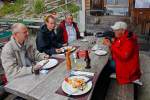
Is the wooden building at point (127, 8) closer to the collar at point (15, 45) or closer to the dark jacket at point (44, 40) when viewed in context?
the dark jacket at point (44, 40)

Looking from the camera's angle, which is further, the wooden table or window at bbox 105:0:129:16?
window at bbox 105:0:129:16

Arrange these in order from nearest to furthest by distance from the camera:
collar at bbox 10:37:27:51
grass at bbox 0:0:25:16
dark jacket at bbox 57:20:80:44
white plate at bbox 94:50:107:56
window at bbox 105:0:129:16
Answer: collar at bbox 10:37:27:51, white plate at bbox 94:50:107:56, dark jacket at bbox 57:20:80:44, window at bbox 105:0:129:16, grass at bbox 0:0:25:16

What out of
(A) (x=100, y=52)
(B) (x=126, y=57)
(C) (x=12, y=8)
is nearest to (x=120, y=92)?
(B) (x=126, y=57)

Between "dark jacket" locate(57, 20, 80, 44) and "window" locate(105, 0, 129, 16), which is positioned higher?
"window" locate(105, 0, 129, 16)

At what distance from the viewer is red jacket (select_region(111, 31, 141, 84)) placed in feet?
7.83

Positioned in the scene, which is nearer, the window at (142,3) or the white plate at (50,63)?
the white plate at (50,63)

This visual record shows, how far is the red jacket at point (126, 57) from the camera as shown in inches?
94.0

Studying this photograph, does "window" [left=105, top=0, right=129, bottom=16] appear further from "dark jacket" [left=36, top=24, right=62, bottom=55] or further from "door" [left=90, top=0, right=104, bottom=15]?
"dark jacket" [left=36, top=24, right=62, bottom=55]

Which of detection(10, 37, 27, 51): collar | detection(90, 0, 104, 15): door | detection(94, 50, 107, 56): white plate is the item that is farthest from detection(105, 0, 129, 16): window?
detection(10, 37, 27, 51): collar

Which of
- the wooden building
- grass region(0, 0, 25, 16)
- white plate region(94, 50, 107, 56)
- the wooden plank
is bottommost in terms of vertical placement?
the wooden plank

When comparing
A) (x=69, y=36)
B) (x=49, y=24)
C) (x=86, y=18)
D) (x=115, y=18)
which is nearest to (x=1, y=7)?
(x=86, y=18)

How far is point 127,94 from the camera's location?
90.6 inches

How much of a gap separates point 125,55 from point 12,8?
946 cm

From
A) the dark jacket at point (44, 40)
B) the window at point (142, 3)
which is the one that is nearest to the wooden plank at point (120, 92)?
the dark jacket at point (44, 40)
